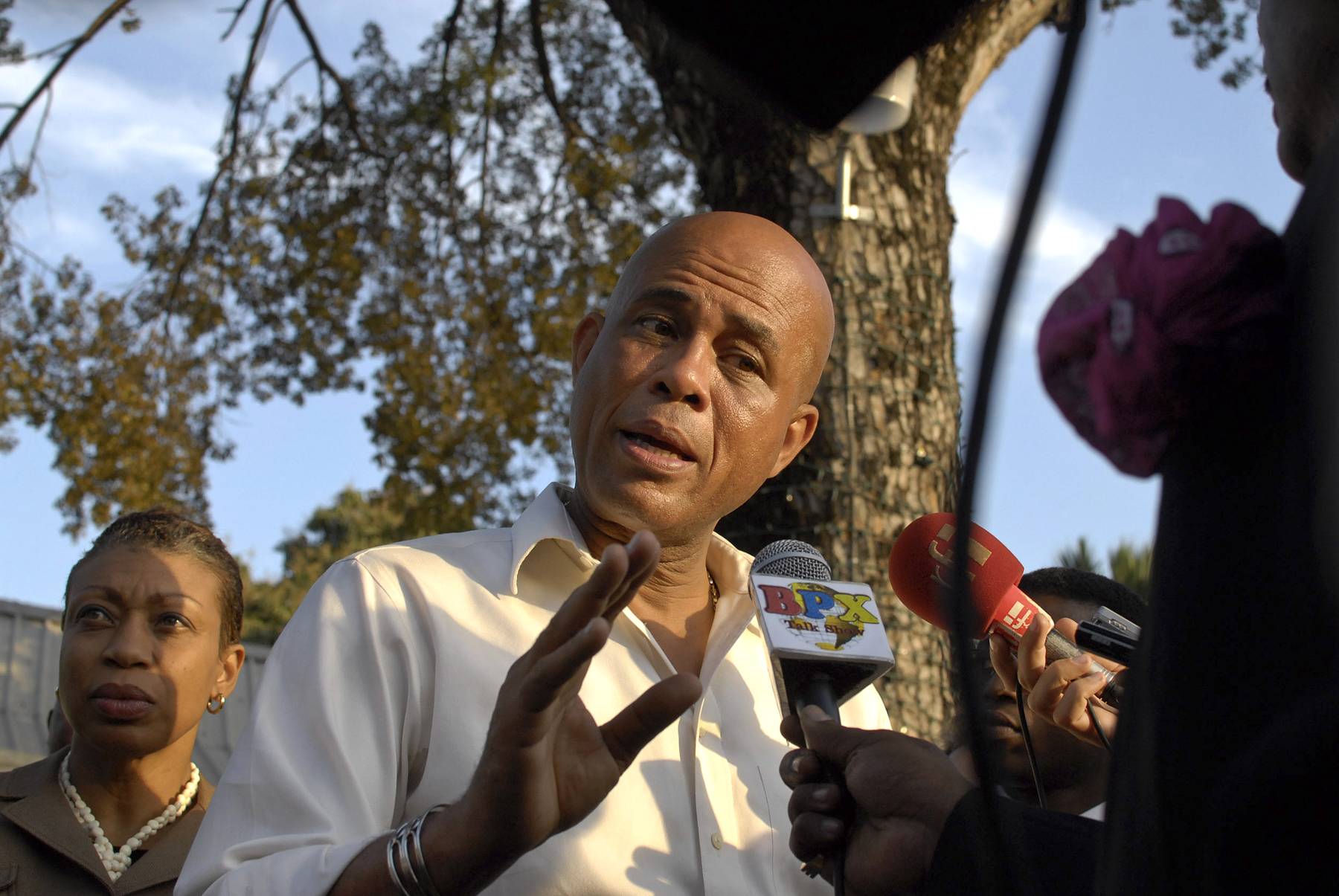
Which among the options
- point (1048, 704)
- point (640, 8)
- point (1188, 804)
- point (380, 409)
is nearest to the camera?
point (1188, 804)

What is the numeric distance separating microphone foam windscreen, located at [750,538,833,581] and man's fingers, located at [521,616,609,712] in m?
0.82

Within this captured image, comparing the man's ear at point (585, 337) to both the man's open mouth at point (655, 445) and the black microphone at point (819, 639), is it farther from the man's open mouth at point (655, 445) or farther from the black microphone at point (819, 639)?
the black microphone at point (819, 639)

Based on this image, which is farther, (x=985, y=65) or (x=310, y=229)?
(x=310, y=229)

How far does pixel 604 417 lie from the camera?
112 inches

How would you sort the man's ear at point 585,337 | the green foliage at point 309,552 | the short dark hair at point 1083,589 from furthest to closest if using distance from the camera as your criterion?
1. the green foliage at point 309,552
2. the short dark hair at point 1083,589
3. the man's ear at point 585,337

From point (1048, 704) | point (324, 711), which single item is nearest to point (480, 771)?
point (324, 711)

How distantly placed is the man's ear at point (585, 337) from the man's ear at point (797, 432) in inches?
19.9

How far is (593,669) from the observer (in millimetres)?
2625

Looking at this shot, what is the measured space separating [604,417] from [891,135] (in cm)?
372

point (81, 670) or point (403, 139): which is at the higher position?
point (403, 139)

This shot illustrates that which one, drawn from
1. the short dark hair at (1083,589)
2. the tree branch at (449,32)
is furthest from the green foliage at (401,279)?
the short dark hair at (1083,589)

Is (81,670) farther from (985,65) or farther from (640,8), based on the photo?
(985,65)

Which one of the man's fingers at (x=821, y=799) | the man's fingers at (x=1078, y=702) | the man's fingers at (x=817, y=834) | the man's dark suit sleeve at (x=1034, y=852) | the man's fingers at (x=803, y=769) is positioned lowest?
the man's dark suit sleeve at (x=1034, y=852)

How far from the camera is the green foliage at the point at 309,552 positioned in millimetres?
27281
